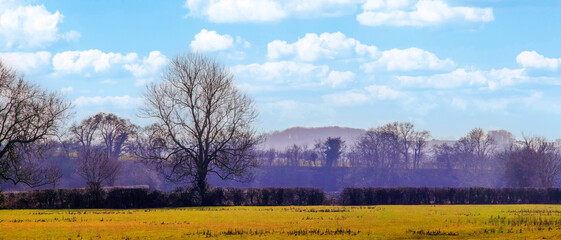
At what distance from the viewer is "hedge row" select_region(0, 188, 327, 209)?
45281 mm

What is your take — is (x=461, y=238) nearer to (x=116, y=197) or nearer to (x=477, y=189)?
(x=116, y=197)

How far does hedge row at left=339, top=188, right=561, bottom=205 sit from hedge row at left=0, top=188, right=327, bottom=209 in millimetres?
3307

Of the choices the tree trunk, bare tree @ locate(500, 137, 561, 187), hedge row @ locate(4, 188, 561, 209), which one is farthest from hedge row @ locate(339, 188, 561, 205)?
bare tree @ locate(500, 137, 561, 187)

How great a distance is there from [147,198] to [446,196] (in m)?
27.0

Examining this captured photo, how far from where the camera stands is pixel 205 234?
22.6 m

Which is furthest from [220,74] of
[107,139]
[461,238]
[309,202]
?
[107,139]

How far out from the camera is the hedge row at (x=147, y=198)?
149ft

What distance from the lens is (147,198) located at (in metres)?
47.7

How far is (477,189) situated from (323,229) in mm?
37332

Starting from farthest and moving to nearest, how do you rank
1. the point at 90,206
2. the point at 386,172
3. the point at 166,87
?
the point at 386,172 → the point at 166,87 → the point at 90,206

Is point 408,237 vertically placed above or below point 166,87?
below

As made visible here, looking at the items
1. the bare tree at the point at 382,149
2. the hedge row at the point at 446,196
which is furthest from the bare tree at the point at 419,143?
the hedge row at the point at 446,196

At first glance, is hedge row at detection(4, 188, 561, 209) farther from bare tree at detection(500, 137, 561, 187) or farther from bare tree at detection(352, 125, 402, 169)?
bare tree at detection(352, 125, 402, 169)

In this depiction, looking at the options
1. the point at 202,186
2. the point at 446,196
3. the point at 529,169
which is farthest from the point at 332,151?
the point at 202,186
